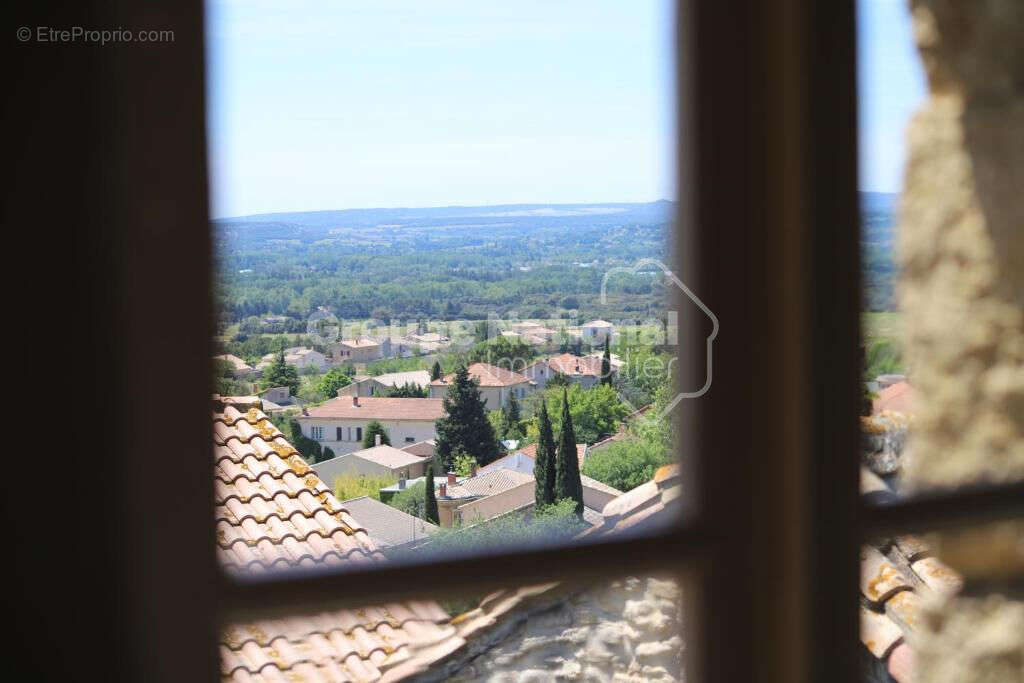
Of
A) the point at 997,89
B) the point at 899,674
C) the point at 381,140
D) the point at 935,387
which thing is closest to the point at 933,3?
the point at 997,89

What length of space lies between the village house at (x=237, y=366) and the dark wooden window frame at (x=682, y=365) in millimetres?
87

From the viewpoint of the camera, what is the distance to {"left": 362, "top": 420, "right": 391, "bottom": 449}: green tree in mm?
813

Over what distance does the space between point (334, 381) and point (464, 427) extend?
0.14 meters

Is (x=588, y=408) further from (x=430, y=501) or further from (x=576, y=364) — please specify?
(x=430, y=501)

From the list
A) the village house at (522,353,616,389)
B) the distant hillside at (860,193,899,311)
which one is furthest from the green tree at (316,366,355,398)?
the distant hillside at (860,193,899,311)

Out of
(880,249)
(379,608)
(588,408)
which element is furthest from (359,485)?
(880,249)

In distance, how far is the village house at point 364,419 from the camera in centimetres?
81

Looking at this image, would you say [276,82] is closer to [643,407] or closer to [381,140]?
[381,140]

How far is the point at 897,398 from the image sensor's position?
1.05 m

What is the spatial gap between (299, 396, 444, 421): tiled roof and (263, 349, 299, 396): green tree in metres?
0.04

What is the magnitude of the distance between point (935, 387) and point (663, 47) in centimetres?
51

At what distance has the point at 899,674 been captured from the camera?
103 cm

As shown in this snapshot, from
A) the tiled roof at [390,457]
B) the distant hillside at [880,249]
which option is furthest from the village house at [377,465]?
the distant hillside at [880,249]

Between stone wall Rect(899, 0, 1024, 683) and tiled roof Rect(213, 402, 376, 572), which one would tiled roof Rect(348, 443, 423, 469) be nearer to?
tiled roof Rect(213, 402, 376, 572)
